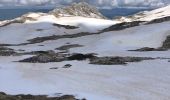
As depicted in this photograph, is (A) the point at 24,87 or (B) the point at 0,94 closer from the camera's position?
(B) the point at 0,94

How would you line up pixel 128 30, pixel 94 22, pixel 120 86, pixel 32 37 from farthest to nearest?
pixel 94 22
pixel 32 37
pixel 128 30
pixel 120 86

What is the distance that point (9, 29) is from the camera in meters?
140

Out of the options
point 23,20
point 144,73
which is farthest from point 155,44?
point 23,20

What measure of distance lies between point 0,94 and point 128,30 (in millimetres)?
69589

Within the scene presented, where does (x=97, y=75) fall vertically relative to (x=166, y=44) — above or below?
below

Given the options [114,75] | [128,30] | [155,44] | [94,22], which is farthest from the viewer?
[94,22]

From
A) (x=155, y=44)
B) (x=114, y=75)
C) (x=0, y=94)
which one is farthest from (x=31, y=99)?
(x=155, y=44)

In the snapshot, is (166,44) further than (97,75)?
Yes

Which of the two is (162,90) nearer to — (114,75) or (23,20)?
(114,75)

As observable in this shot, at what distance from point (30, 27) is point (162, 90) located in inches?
4180

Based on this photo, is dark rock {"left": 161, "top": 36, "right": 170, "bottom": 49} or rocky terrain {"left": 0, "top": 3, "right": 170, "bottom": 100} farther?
dark rock {"left": 161, "top": 36, "right": 170, "bottom": 49}

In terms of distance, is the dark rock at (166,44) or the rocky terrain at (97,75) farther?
the dark rock at (166,44)

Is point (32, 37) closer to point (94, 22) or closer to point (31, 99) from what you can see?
point (94, 22)

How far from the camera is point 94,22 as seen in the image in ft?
484
